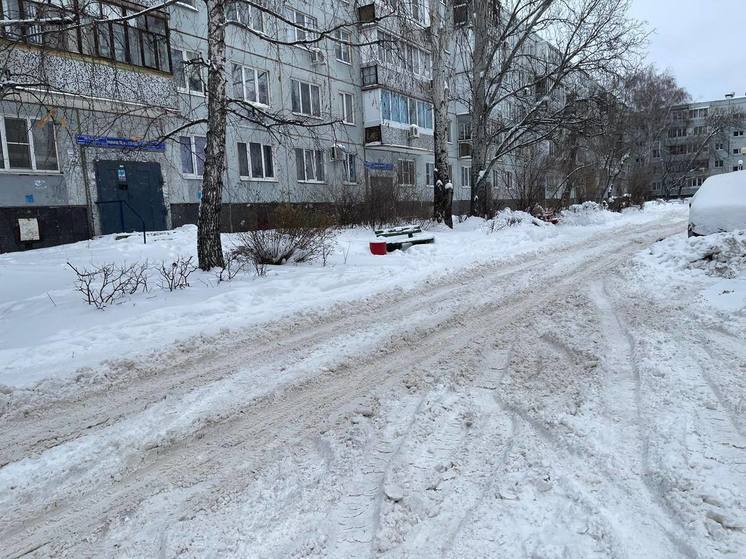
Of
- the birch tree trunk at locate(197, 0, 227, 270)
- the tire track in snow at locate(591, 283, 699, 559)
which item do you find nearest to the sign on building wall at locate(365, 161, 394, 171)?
the birch tree trunk at locate(197, 0, 227, 270)

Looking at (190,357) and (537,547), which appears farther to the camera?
(190,357)

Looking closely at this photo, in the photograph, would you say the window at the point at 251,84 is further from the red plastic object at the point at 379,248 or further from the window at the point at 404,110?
the red plastic object at the point at 379,248

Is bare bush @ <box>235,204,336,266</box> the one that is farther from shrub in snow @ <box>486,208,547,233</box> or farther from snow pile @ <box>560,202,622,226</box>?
snow pile @ <box>560,202,622,226</box>

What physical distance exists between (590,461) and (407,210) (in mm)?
14683

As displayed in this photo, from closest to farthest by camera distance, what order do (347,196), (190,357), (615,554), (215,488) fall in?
(615,554) → (215,488) → (190,357) → (347,196)

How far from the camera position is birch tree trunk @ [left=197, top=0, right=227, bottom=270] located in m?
8.26

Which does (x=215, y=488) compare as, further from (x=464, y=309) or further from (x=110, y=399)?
(x=464, y=309)

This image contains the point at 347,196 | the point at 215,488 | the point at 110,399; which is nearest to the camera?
the point at 215,488

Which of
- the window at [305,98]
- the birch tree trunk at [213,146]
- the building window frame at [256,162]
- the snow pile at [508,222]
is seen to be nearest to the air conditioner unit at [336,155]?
the window at [305,98]

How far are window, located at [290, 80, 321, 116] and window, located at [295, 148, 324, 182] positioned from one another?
1.81m

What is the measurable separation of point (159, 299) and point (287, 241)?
10.5 ft

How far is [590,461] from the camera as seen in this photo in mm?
2568

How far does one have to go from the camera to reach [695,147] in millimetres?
56750

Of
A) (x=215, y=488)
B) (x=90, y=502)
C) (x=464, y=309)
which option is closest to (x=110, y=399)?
(x=90, y=502)
